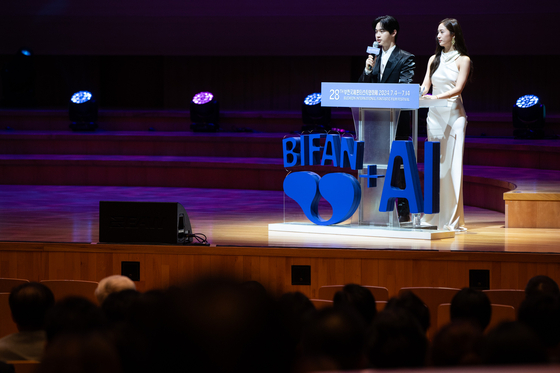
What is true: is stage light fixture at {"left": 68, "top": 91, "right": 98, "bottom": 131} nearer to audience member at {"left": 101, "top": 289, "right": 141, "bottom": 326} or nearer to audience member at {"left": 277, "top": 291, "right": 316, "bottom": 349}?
audience member at {"left": 101, "top": 289, "right": 141, "bottom": 326}

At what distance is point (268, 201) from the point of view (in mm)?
5531

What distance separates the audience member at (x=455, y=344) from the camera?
1.19 metres

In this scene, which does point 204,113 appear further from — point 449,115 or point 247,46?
point 449,115

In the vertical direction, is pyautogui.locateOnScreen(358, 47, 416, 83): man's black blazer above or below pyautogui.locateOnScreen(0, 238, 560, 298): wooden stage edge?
above

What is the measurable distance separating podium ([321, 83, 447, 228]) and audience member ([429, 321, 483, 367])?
2457 millimetres

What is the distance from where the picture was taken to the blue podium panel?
357 cm

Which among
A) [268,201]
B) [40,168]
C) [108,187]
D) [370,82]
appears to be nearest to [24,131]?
[40,168]

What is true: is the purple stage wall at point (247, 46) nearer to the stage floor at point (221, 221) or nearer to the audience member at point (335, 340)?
the stage floor at point (221, 221)

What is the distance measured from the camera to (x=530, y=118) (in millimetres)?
6652

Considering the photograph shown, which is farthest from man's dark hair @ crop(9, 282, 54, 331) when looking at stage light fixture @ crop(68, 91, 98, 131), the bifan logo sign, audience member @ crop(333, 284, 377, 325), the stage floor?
stage light fixture @ crop(68, 91, 98, 131)

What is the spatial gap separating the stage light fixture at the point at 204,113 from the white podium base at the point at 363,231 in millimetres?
3568

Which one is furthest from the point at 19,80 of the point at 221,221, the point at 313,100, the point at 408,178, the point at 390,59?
the point at 408,178

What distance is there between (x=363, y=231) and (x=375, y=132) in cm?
52

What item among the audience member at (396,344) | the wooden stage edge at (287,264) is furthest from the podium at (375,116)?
the audience member at (396,344)
